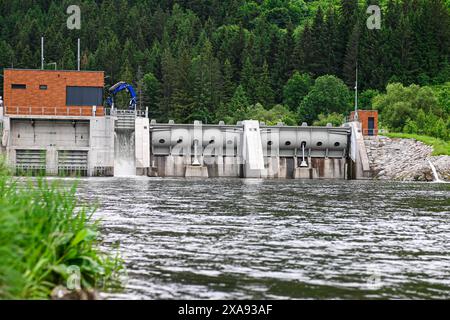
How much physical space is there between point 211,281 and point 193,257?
3.17 meters

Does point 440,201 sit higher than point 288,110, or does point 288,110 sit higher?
point 288,110

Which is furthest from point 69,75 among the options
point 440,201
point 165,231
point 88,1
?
point 88,1

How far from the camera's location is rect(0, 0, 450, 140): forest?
367ft

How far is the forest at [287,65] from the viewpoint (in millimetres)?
111875

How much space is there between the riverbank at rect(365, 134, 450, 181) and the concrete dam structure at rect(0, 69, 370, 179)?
1520 millimetres

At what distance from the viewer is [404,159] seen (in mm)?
73812

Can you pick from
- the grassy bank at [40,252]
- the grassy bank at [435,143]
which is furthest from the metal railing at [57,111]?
the grassy bank at [40,252]

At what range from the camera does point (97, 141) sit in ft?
Result: 230

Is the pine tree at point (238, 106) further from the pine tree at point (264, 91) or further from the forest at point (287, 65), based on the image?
the pine tree at point (264, 91)

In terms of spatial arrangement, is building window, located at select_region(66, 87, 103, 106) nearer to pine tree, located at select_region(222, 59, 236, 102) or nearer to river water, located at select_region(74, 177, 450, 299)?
river water, located at select_region(74, 177, 450, 299)

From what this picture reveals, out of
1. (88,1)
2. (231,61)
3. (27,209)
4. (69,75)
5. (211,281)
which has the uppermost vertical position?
(88,1)

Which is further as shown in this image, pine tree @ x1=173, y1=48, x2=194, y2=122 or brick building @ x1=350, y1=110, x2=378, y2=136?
pine tree @ x1=173, y1=48, x2=194, y2=122

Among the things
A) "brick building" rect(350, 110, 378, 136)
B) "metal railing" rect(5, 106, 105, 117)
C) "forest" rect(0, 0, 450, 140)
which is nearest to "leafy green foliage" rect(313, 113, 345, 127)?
"forest" rect(0, 0, 450, 140)

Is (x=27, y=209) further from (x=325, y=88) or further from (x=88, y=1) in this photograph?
→ (x=88, y=1)
